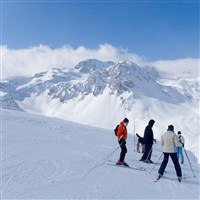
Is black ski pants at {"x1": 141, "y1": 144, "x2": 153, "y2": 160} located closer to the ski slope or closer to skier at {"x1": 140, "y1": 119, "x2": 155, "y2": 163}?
skier at {"x1": 140, "y1": 119, "x2": 155, "y2": 163}

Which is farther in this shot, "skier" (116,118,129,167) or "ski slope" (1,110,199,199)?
"skier" (116,118,129,167)

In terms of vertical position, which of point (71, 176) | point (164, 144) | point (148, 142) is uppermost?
point (164, 144)

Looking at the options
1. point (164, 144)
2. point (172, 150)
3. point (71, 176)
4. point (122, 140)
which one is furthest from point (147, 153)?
point (71, 176)

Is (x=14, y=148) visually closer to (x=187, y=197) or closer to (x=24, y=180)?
(x=24, y=180)

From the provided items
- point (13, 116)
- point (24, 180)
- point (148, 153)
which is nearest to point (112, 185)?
point (24, 180)

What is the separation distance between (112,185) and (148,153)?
21.8 ft

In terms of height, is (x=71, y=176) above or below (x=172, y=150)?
below

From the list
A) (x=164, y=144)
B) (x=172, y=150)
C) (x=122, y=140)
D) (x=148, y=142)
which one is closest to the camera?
(x=172, y=150)

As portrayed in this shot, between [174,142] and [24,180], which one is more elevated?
[174,142]

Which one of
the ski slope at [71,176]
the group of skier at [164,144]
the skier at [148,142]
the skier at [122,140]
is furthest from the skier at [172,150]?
the skier at [148,142]

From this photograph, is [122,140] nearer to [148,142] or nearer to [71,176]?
[148,142]

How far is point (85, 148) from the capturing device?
67.3 ft

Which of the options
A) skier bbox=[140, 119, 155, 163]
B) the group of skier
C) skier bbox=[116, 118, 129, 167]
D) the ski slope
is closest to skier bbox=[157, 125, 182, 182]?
the group of skier

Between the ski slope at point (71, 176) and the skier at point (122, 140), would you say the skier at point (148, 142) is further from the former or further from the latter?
the skier at point (122, 140)
